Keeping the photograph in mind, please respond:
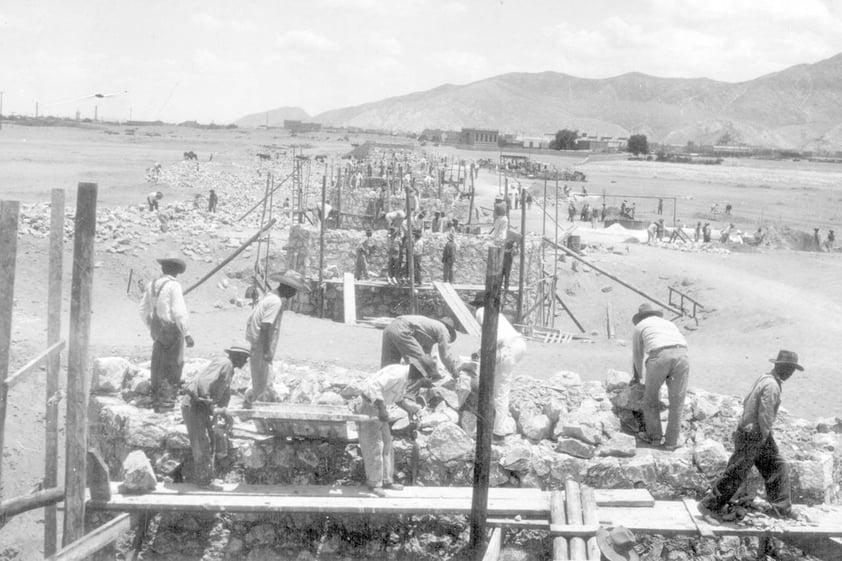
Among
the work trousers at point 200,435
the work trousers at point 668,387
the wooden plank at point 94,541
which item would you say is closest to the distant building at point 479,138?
the work trousers at point 668,387

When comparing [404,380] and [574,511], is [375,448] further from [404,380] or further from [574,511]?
[574,511]

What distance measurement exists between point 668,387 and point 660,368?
0.24m

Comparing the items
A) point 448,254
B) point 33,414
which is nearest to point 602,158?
point 448,254

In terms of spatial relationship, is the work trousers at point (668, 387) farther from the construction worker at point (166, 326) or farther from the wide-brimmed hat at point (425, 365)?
the construction worker at point (166, 326)

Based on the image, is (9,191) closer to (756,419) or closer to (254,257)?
(254,257)

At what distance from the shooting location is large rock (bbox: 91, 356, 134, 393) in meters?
8.18

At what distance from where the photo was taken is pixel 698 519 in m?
6.84

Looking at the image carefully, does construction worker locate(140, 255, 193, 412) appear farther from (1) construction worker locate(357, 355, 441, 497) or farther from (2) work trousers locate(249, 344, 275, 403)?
(1) construction worker locate(357, 355, 441, 497)

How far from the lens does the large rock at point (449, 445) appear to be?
7.53 m

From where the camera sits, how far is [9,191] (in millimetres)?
31562

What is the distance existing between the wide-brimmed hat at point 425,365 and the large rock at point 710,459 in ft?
8.46

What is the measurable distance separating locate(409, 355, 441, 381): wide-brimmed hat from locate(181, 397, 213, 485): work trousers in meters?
1.87

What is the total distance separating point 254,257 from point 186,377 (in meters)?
10.9

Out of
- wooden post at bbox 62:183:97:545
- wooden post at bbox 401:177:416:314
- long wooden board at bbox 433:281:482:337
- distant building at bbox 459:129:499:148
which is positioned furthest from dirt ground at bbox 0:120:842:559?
distant building at bbox 459:129:499:148
